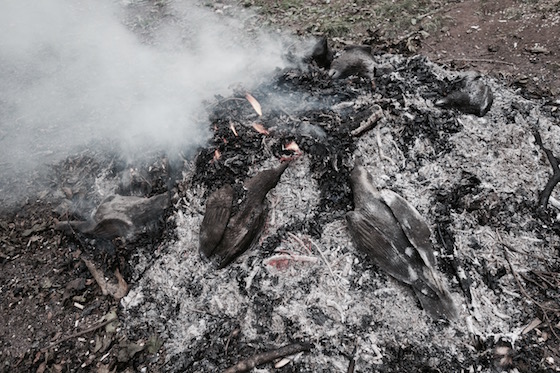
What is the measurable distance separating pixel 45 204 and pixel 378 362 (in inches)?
184

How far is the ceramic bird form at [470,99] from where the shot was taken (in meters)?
4.67

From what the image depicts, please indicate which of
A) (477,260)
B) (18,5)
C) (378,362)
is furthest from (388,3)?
(18,5)

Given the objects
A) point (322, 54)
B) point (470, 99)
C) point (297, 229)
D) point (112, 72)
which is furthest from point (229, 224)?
point (112, 72)

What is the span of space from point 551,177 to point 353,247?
249 centimetres

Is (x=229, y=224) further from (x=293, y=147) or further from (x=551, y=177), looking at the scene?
(x=551, y=177)

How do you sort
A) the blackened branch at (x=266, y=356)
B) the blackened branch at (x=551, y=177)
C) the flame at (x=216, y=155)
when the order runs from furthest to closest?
the flame at (x=216, y=155) → the blackened branch at (x=551, y=177) → the blackened branch at (x=266, y=356)

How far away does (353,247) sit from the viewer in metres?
3.81

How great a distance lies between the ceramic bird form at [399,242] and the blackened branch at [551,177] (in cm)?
149

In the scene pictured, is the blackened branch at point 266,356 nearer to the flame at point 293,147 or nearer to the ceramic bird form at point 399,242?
the ceramic bird form at point 399,242

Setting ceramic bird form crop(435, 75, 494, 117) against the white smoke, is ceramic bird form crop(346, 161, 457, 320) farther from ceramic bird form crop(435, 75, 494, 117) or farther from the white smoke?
the white smoke

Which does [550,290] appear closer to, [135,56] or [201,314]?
[201,314]

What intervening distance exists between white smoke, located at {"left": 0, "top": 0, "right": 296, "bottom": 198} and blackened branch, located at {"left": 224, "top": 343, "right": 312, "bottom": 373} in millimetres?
2610

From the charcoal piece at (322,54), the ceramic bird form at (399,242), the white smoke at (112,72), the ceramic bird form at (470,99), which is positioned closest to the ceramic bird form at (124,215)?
the white smoke at (112,72)

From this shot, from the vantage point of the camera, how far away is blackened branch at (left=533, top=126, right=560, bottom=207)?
13.4ft
